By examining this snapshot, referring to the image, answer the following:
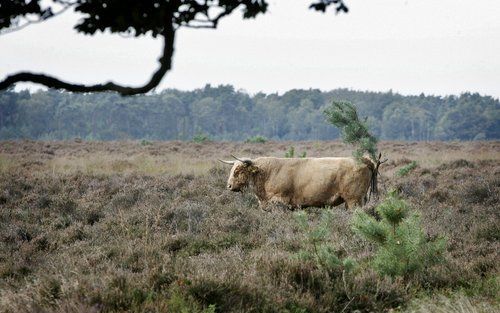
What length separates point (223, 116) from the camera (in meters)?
94.0

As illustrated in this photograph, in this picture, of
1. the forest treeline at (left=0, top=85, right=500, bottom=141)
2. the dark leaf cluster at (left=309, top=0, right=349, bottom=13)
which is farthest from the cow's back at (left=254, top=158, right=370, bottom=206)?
the forest treeline at (left=0, top=85, right=500, bottom=141)

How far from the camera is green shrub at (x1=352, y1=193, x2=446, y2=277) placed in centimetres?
449

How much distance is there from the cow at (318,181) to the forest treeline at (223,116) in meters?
65.9

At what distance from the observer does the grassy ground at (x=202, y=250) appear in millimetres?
3529

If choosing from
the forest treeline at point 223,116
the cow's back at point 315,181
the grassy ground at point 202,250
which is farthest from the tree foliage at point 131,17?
the forest treeline at point 223,116

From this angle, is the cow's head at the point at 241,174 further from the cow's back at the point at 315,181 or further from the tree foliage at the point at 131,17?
the tree foliage at the point at 131,17

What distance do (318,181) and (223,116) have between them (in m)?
85.7

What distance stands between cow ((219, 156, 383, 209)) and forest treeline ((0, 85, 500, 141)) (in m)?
65.9

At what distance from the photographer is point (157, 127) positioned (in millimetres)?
86938

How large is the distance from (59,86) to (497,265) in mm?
5056

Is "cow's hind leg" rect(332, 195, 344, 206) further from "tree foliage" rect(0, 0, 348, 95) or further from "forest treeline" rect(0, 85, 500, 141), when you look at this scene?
"forest treeline" rect(0, 85, 500, 141)

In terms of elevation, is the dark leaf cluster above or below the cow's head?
above

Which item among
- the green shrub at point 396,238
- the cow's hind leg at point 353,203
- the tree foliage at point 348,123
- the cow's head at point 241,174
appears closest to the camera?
the green shrub at point 396,238

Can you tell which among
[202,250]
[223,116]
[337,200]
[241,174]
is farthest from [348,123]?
[223,116]
